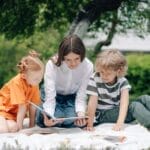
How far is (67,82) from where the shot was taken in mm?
6867

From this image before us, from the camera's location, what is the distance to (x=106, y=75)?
22.1 ft

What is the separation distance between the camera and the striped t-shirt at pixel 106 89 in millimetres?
6891

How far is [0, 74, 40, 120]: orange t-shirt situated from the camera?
6.70 m

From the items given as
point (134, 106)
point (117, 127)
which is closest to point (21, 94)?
point (117, 127)

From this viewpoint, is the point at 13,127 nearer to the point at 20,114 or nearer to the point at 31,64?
the point at 20,114

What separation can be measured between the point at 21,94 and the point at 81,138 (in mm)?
902

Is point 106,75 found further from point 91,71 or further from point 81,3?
point 81,3

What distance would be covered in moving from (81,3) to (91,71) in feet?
14.0

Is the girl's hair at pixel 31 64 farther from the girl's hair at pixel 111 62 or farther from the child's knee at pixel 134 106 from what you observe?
the child's knee at pixel 134 106

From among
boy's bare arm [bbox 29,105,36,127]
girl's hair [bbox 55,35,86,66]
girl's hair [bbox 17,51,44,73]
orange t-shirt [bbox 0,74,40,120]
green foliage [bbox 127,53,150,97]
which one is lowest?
green foliage [bbox 127,53,150,97]

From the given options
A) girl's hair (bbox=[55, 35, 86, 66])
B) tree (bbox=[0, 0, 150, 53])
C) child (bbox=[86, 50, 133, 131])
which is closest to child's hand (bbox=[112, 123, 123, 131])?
child (bbox=[86, 50, 133, 131])

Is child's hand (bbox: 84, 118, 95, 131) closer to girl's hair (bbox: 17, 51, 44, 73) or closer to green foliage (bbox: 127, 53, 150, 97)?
girl's hair (bbox: 17, 51, 44, 73)

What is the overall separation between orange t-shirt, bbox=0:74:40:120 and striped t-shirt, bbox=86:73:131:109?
1.84 ft

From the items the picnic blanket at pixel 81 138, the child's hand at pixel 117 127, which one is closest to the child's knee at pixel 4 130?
the picnic blanket at pixel 81 138
